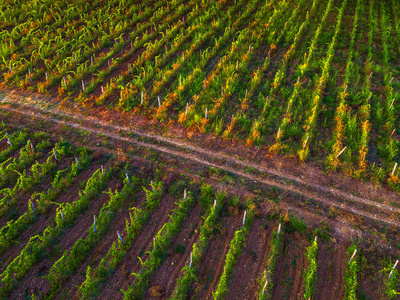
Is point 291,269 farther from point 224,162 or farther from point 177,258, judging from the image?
point 224,162

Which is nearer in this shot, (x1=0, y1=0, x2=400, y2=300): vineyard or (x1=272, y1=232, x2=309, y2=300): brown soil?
(x1=272, y1=232, x2=309, y2=300): brown soil

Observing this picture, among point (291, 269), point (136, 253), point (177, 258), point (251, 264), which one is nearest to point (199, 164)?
point (177, 258)

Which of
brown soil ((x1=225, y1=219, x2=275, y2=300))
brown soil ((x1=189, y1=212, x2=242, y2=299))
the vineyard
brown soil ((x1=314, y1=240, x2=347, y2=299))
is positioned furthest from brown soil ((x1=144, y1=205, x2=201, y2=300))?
brown soil ((x1=314, y1=240, x2=347, y2=299))

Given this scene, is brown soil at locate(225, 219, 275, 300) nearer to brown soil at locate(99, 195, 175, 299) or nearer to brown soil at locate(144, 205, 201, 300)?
brown soil at locate(144, 205, 201, 300)

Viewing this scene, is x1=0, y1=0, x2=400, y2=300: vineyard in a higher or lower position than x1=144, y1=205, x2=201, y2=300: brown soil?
higher

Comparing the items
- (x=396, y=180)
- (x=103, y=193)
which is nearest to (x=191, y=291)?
(x=103, y=193)

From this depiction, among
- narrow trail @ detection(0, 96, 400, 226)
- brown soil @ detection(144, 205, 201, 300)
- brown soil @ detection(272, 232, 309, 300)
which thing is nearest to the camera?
brown soil @ detection(272, 232, 309, 300)
